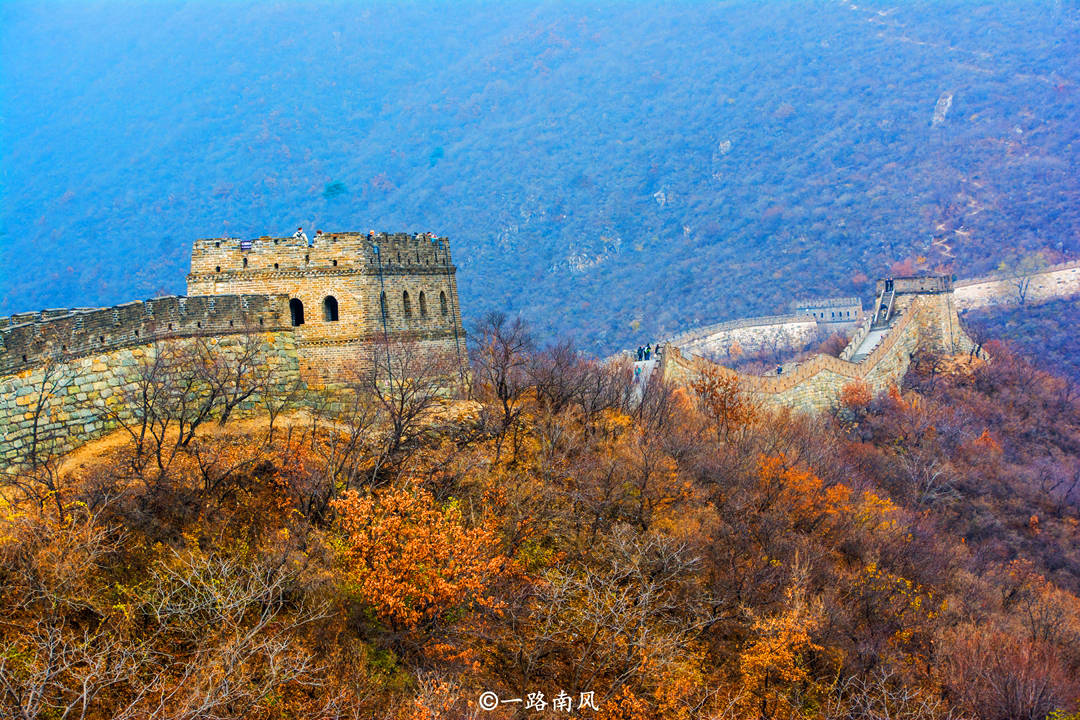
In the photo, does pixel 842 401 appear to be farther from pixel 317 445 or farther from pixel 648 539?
pixel 317 445

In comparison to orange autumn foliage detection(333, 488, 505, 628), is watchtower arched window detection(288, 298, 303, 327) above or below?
above

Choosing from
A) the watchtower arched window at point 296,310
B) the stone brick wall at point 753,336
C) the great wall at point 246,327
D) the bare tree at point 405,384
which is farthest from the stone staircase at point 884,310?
the watchtower arched window at point 296,310

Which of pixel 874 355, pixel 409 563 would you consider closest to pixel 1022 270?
pixel 874 355

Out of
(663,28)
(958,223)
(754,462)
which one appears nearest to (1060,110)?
(958,223)

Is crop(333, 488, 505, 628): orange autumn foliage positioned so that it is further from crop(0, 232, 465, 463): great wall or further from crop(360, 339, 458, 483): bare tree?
crop(0, 232, 465, 463): great wall

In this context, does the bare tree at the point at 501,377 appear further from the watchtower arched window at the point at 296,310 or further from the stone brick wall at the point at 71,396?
the stone brick wall at the point at 71,396

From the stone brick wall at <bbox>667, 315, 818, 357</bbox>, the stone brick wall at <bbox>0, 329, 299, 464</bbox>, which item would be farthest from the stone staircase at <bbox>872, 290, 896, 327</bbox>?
the stone brick wall at <bbox>0, 329, 299, 464</bbox>
